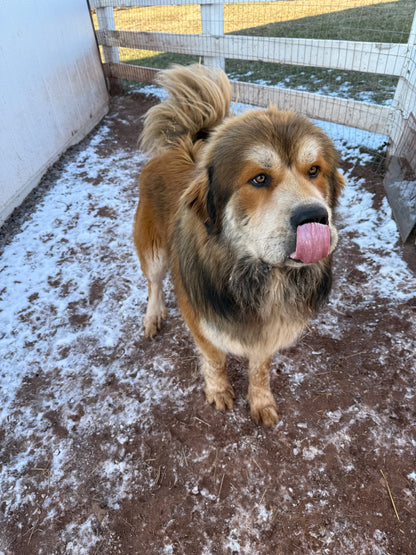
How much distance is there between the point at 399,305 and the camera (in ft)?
10.0

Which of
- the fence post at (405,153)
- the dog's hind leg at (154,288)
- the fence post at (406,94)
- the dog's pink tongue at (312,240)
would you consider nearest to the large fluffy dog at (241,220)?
the dog's pink tongue at (312,240)

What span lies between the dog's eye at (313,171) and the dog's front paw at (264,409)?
1.52 metres

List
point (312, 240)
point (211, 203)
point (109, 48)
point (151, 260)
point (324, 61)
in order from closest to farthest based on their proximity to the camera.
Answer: point (312, 240) → point (211, 203) → point (151, 260) → point (324, 61) → point (109, 48)

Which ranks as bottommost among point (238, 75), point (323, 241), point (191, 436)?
point (191, 436)

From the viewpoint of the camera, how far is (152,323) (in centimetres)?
313

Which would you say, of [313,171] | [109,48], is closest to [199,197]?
[313,171]

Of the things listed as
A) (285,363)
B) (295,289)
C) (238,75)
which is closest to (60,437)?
(285,363)

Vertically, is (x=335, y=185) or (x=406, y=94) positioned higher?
(x=335, y=185)

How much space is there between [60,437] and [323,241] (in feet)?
7.28

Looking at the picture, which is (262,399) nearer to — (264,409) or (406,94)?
(264,409)

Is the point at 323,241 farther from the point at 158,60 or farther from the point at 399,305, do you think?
the point at 158,60

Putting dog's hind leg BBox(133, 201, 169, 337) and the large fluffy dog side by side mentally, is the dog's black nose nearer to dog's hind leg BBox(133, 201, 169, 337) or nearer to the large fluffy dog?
the large fluffy dog

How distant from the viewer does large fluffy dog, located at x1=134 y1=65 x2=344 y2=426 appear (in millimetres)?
1569

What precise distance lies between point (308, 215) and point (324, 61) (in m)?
4.27
